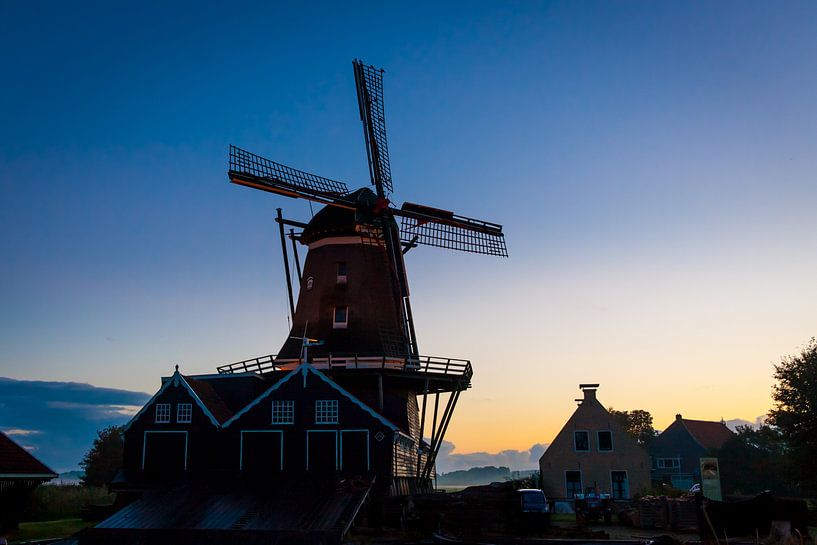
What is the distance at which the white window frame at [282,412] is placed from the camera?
1321 inches

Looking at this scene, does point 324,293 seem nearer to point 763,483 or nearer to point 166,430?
point 166,430

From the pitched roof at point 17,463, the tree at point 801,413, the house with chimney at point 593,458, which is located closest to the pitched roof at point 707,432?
the house with chimney at point 593,458

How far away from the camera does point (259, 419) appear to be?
33.9 metres

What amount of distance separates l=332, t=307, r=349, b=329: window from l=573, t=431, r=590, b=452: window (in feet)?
66.2

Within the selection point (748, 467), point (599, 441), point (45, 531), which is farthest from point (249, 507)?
point (748, 467)

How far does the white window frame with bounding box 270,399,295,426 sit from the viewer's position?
110ft

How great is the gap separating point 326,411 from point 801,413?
23443mm

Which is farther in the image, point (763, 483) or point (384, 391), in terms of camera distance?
point (763, 483)

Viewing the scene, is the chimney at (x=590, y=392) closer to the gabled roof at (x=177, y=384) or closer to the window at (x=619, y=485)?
the window at (x=619, y=485)

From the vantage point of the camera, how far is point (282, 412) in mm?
33719

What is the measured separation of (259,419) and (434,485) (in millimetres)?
18252

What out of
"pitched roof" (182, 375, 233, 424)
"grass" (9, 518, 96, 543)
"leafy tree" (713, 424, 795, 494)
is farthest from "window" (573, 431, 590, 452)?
"grass" (9, 518, 96, 543)

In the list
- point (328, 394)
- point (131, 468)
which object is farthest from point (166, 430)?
point (328, 394)

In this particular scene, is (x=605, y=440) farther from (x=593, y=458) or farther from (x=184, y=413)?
(x=184, y=413)
